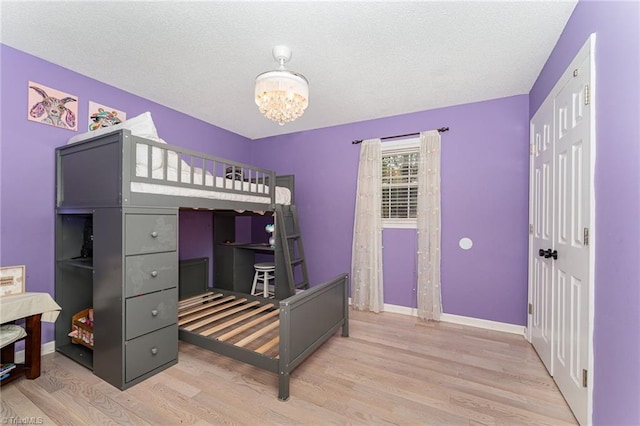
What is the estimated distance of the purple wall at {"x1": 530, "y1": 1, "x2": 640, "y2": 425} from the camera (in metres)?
1.09

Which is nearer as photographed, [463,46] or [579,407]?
A: [579,407]

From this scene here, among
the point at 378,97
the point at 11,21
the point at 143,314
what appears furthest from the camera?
the point at 378,97

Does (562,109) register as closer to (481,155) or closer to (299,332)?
(481,155)

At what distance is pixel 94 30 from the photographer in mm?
1874

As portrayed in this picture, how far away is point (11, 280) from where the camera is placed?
6.59 feet

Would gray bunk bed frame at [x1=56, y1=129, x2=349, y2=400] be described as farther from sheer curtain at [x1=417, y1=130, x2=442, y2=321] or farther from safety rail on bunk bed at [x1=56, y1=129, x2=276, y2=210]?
sheer curtain at [x1=417, y1=130, x2=442, y2=321]

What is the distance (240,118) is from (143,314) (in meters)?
2.57

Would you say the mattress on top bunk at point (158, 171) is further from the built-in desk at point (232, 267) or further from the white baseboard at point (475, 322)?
the white baseboard at point (475, 322)

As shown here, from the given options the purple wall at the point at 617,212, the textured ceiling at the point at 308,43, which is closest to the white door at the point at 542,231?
the textured ceiling at the point at 308,43

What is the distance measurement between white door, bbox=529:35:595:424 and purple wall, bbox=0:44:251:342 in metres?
3.77

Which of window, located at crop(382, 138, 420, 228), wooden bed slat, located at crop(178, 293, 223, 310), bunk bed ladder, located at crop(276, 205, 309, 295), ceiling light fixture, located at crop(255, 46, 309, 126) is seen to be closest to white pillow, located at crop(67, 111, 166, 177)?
ceiling light fixture, located at crop(255, 46, 309, 126)

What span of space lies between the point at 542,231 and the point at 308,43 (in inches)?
96.2

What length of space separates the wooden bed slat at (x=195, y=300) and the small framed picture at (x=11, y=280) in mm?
1242

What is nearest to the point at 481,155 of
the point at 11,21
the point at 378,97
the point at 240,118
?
the point at 378,97
